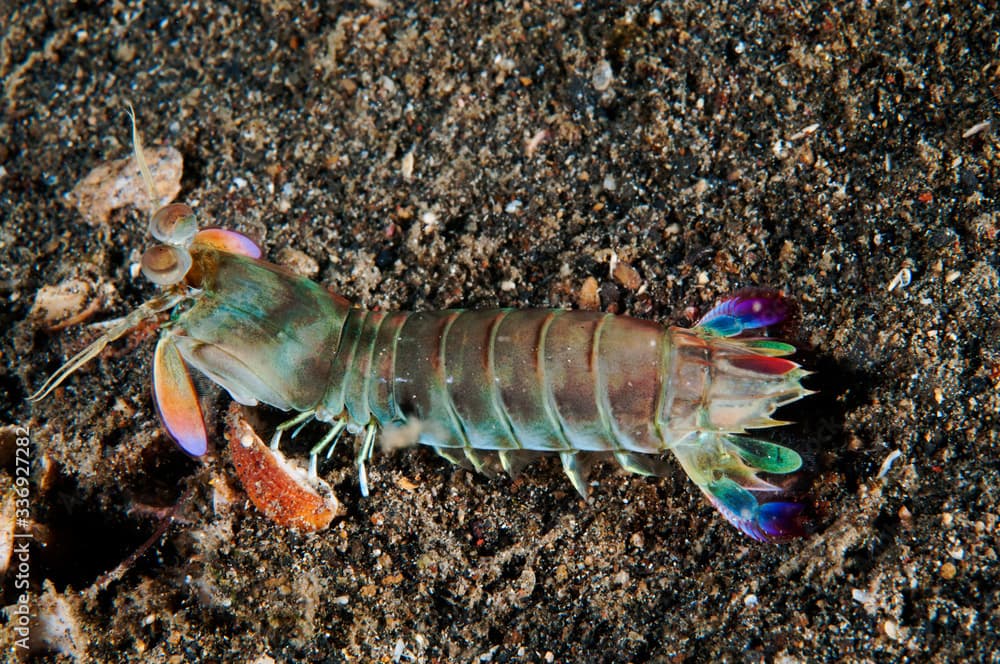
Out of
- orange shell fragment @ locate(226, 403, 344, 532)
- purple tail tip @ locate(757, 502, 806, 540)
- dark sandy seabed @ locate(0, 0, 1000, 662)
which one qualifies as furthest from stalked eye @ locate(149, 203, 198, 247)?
purple tail tip @ locate(757, 502, 806, 540)

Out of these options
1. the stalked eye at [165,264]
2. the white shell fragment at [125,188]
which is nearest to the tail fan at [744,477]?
the stalked eye at [165,264]

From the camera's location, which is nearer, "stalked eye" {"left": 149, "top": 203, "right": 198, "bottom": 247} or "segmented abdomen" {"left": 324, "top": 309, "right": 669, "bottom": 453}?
"segmented abdomen" {"left": 324, "top": 309, "right": 669, "bottom": 453}

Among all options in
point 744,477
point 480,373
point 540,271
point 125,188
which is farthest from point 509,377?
point 125,188

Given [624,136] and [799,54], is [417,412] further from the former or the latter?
[799,54]

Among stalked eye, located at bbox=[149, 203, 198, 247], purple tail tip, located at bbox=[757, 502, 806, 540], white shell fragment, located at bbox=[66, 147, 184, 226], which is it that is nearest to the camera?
purple tail tip, located at bbox=[757, 502, 806, 540]

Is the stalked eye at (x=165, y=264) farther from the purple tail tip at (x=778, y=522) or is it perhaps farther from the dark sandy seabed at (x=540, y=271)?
the purple tail tip at (x=778, y=522)

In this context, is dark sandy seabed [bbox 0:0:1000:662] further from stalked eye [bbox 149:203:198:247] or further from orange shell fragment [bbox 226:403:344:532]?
stalked eye [bbox 149:203:198:247]

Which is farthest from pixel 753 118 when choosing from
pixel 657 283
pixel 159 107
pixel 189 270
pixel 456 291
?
pixel 159 107
